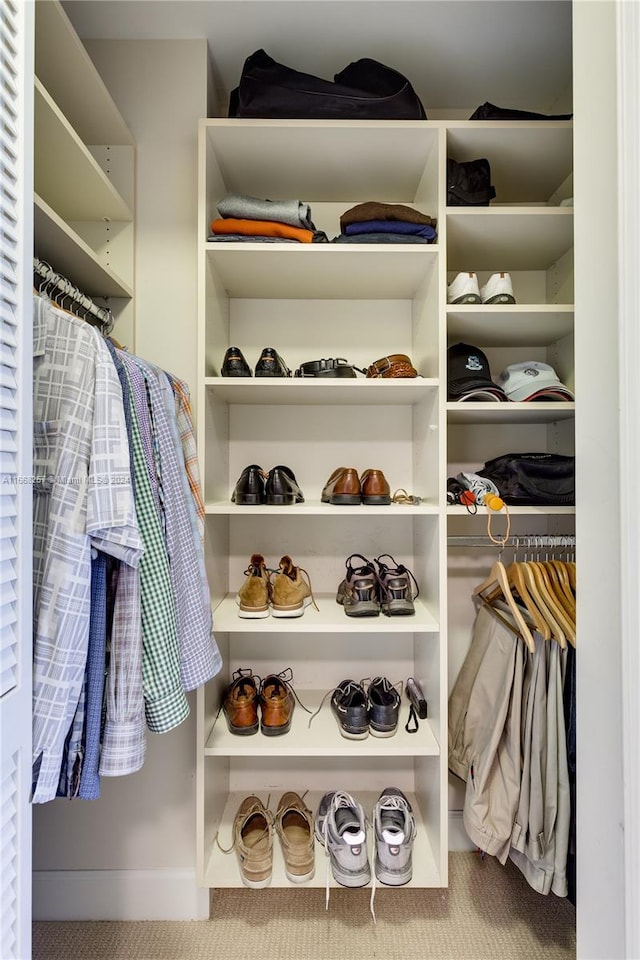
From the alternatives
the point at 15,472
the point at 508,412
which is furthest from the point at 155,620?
the point at 508,412

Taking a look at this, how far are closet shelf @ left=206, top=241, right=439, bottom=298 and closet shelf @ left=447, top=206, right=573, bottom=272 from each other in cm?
14

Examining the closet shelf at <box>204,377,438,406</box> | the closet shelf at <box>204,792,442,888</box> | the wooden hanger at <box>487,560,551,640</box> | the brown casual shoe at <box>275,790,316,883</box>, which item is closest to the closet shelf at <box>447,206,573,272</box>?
the closet shelf at <box>204,377,438,406</box>

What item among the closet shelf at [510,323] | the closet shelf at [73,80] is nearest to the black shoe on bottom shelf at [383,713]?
the closet shelf at [510,323]

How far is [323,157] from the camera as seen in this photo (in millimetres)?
1349

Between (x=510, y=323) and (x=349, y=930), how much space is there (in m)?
1.78

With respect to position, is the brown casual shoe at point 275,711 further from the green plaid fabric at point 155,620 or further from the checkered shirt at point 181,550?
the green plaid fabric at point 155,620

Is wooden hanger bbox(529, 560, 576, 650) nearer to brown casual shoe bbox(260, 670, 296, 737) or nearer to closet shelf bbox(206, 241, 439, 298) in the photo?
brown casual shoe bbox(260, 670, 296, 737)

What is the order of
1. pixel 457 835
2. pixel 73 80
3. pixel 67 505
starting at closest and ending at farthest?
pixel 67 505, pixel 73 80, pixel 457 835

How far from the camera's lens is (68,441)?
788mm

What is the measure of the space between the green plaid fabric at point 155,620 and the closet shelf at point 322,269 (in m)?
0.60

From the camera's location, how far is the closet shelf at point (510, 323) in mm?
1250

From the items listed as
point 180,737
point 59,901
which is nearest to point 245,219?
point 180,737

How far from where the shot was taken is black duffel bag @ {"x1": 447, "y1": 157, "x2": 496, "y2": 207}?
129 centimetres

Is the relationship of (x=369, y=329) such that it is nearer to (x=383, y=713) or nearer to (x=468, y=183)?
(x=468, y=183)
